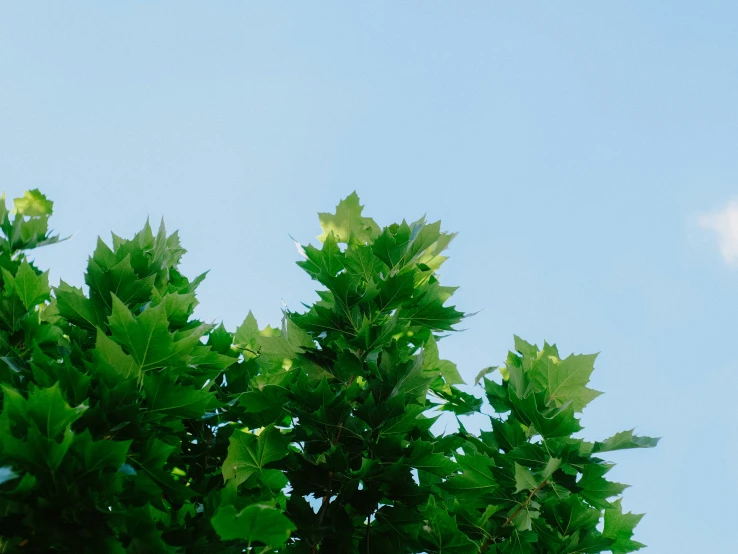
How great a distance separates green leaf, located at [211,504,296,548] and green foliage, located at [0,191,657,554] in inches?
12.3

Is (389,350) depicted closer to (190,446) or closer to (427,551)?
(427,551)

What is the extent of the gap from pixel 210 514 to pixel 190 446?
696mm

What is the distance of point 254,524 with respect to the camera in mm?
2006

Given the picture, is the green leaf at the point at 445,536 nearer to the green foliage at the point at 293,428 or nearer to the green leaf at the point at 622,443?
the green foliage at the point at 293,428

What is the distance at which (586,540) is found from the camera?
290cm

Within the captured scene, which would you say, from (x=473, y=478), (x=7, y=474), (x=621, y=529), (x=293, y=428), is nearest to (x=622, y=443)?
(x=621, y=529)

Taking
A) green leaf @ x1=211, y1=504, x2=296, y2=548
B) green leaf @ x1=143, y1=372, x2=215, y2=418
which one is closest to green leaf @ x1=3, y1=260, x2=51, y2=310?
green leaf @ x1=143, y1=372, x2=215, y2=418

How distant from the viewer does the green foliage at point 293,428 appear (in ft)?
7.55

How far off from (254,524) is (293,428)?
3.74 ft

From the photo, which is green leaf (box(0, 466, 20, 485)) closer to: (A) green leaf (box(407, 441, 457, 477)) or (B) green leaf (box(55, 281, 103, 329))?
(B) green leaf (box(55, 281, 103, 329))

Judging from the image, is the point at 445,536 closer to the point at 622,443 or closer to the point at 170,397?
the point at 622,443

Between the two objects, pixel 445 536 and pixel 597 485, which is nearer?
pixel 445 536

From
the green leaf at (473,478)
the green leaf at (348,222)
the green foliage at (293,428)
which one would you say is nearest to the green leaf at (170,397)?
the green foliage at (293,428)

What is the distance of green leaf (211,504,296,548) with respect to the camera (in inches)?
77.5
